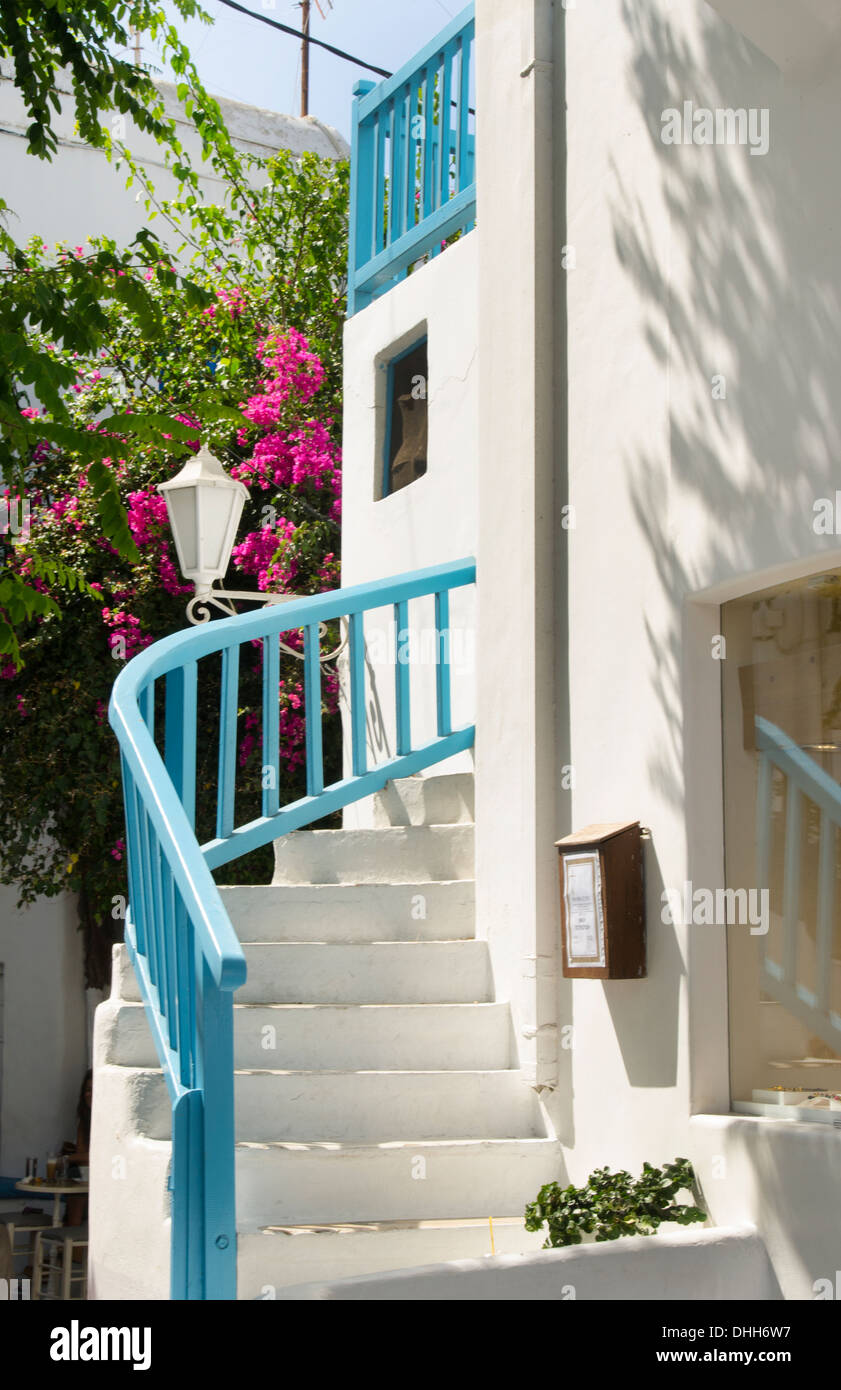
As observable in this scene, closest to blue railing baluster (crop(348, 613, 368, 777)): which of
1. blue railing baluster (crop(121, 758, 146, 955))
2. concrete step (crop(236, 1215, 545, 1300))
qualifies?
blue railing baluster (crop(121, 758, 146, 955))

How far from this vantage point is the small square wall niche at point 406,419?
6961 mm

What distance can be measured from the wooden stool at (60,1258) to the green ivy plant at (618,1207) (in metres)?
6.68

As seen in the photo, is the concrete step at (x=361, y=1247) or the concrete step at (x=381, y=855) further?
the concrete step at (x=381, y=855)

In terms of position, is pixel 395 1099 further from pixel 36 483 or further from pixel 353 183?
pixel 36 483

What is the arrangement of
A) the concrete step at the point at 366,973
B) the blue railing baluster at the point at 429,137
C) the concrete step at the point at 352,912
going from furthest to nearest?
the blue railing baluster at the point at 429,137 → the concrete step at the point at 352,912 → the concrete step at the point at 366,973

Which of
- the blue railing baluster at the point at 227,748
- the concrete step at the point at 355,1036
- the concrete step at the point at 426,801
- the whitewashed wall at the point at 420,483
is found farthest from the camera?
the whitewashed wall at the point at 420,483

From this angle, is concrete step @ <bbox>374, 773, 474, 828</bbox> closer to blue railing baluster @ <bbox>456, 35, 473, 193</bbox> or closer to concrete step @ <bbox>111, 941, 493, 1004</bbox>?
concrete step @ <bbox>111, 941, 493, 1004</bbox>

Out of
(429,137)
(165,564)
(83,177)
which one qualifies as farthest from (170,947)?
(83,177)

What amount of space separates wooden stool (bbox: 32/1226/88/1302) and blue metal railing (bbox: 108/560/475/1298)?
19.1ft

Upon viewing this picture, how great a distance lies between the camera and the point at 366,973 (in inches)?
195

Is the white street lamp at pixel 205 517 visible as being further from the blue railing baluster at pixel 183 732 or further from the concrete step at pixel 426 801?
the blue railing baluster at pixel 183 732

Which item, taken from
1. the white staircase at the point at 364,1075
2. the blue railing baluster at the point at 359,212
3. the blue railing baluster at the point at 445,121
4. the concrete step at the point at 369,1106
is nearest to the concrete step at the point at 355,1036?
the white staircase at the point at 364,1075

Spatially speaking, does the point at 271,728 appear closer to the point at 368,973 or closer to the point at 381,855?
the point at 381,855
